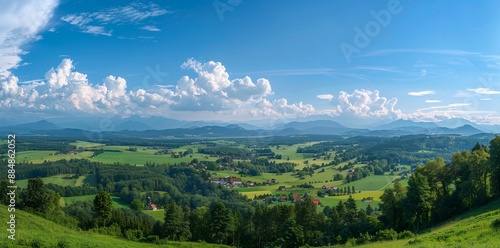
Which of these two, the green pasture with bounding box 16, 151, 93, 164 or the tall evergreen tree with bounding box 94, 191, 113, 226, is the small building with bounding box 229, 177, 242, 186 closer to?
the tall evergreen tree with bounding box 94, 191, 113, 226

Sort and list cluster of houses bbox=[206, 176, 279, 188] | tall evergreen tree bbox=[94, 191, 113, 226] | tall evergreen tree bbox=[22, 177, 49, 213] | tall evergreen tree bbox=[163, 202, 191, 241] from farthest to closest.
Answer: cluster of houses bbox=[206, 176, 279, 188], tall evergreen tree bbox=[22, 177, 49, 213], tall evergreen tree bbox=[94, 191, 113, 226], tall evergreen tree bbox=[163, 202, 191, 241]

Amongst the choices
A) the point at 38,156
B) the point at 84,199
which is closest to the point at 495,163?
the point at 84,199

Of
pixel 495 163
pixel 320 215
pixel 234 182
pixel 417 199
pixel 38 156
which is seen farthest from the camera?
pixel 38 156

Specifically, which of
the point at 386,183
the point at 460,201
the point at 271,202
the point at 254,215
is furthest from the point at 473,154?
the point at 386,183

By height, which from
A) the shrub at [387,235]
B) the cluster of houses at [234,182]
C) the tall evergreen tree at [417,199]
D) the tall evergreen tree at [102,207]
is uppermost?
the tall evergreen tree at [417,199]

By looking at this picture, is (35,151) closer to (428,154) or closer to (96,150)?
(96,150)

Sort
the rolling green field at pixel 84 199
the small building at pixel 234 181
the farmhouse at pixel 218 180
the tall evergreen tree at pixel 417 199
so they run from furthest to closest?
the farmhouse at pixel 218 180 → the small building at pixel 234 181 → the rolling green field at pixel 84 199 → the tall evergreen tree at pixel 417 199

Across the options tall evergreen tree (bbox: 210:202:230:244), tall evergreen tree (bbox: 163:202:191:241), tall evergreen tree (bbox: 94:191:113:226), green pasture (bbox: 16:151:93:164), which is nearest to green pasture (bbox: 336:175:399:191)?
tall evergreen tree (bbox: 210:202:230:244)

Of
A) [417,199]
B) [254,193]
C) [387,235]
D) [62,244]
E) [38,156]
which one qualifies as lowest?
[254,193]

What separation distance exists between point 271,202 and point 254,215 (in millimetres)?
38466

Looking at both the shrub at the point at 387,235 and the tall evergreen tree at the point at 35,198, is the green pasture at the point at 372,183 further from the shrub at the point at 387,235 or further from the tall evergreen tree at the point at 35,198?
the tall evergreen tree at the point at 35,198

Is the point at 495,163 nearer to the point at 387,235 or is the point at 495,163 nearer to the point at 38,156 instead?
the point at 387,235

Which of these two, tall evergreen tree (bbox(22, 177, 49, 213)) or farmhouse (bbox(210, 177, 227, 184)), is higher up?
tall evergreen tree (bbox(22, 177, 49, 213))

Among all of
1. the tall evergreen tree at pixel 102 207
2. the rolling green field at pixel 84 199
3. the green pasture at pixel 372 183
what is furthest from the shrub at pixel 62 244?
the green pasture at pixel 372 183
